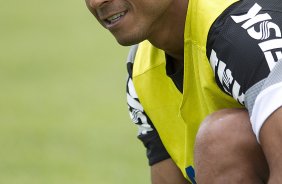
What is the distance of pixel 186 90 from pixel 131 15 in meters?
0.30

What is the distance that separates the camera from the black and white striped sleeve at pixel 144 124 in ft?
13.9

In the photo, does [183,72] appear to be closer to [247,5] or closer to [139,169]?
[247,5]

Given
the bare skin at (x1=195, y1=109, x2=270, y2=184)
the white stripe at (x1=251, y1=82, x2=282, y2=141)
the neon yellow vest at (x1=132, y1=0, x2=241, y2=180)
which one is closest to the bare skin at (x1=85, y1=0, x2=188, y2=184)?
the neon yellow vest at (x1=132, y1=0, x2=241, y2=180)

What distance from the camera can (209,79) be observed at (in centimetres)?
359

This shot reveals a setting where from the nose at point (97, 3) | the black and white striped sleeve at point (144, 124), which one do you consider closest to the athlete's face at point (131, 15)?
the nose at point (97, 3)

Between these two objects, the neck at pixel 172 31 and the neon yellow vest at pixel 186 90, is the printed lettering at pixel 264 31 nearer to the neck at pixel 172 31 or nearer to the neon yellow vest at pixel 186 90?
the neon yellow vest at pixel 186 90

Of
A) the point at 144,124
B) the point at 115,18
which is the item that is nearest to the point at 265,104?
the point at 115,18

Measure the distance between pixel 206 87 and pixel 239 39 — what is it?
11.8 inches

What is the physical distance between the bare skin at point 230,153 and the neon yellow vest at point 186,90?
189 millimetres

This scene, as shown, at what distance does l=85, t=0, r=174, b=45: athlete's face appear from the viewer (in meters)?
3.75

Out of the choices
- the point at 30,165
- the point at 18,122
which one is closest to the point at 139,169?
the point at 30,165

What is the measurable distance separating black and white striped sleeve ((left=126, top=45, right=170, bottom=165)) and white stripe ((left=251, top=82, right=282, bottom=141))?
39.5 inches

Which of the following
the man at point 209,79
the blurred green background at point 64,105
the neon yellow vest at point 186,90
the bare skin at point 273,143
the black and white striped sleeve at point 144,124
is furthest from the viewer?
the blurred green background at point 64,105

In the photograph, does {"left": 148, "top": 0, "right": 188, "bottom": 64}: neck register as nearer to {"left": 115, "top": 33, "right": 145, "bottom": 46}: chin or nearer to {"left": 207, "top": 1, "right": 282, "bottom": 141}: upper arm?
{"left": 115, "top": 33, "right": 145, "bottom": 46}: chin
